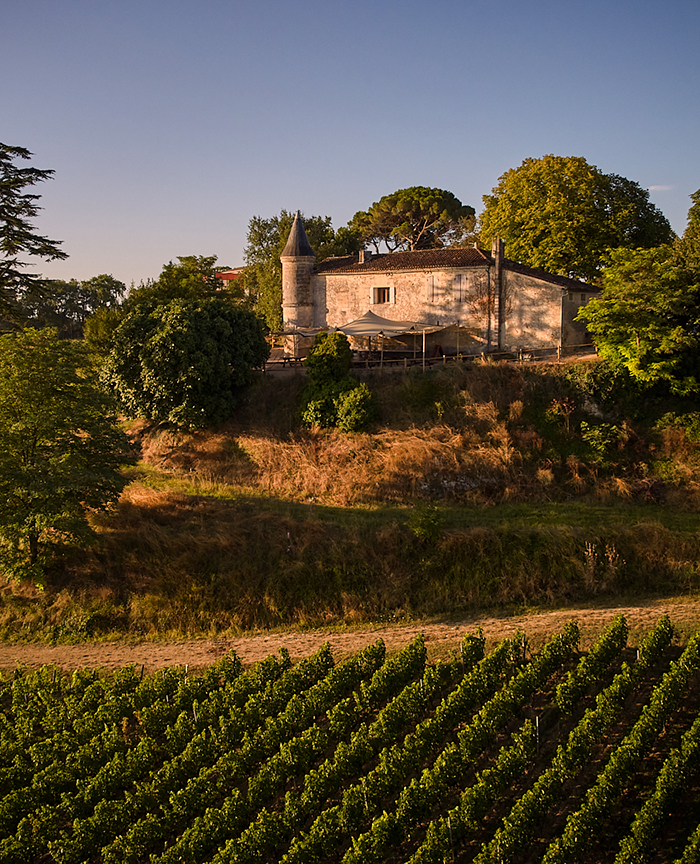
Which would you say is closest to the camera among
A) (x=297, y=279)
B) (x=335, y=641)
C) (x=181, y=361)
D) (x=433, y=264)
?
(x=335, y=641)

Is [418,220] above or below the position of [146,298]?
above

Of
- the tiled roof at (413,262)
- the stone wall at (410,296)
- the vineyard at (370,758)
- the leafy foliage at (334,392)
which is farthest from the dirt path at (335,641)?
the tiled roof at (413,262)

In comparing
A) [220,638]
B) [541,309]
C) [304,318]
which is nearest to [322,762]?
[220,638]

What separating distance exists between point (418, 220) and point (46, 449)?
51331 millimetres

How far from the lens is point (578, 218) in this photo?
37.1 meters

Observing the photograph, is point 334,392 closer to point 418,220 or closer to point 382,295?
point 382,295

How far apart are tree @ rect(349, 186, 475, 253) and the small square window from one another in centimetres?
2551

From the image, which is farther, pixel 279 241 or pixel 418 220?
pixel 418 220

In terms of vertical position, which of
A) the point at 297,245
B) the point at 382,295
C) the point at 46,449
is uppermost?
the point at 297,245

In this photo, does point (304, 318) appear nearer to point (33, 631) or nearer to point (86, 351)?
point (86, 351)

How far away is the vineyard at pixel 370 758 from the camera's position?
35.4ft

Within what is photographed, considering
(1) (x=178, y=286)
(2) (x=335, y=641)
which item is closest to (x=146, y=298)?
(1) (x=178, y=286)

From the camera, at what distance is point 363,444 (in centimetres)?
2698

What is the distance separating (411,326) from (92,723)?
2435 cm
